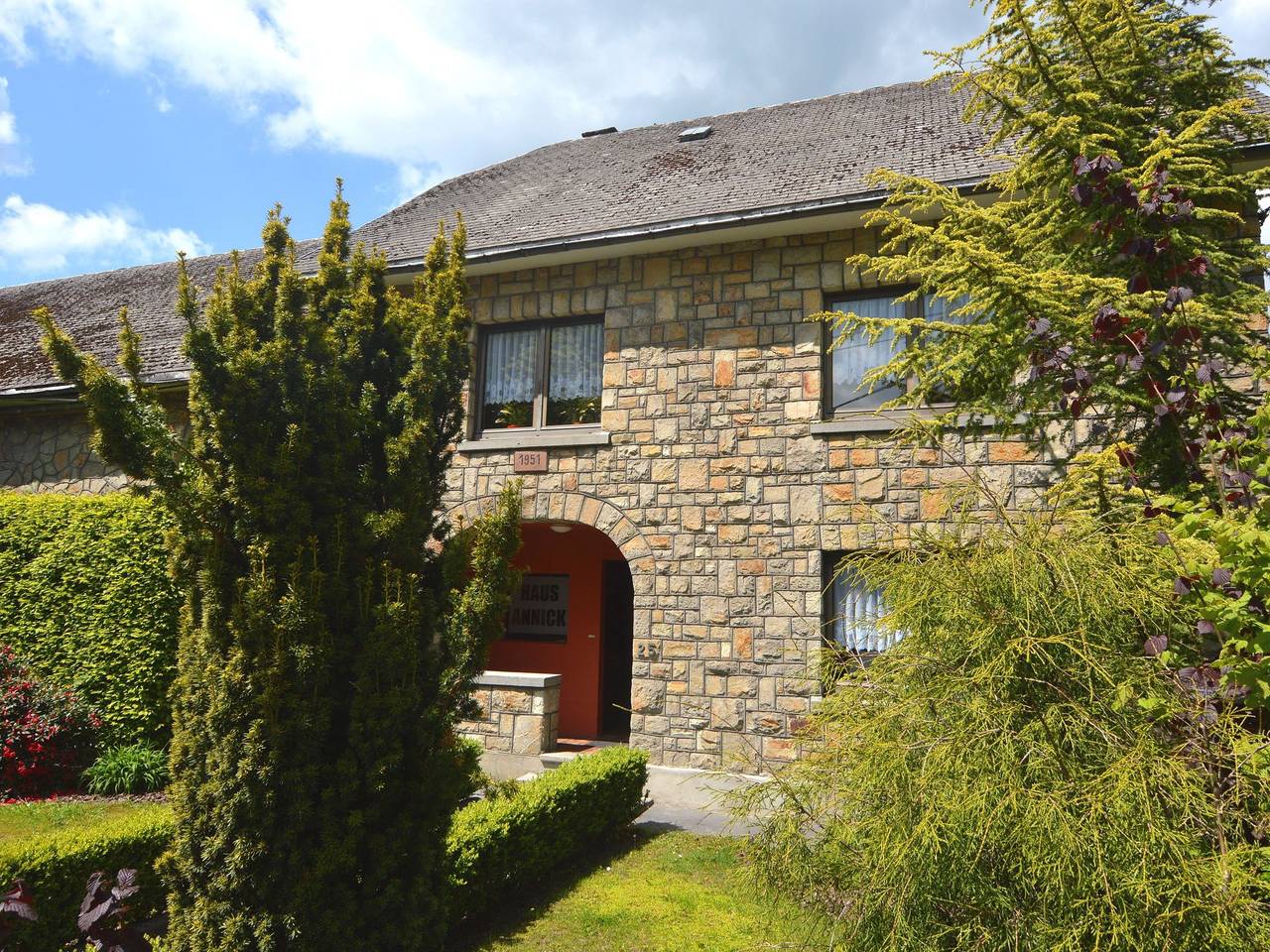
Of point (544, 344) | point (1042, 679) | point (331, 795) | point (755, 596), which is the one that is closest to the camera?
point (1042, 679)

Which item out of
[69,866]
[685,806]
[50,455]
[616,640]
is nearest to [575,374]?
[616,640]

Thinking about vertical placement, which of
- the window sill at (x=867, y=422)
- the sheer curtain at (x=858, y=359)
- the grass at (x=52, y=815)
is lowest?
the grass at (x=52, y=815)

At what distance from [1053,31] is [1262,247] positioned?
5.99 feet

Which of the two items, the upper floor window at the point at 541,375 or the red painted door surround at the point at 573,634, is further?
the red painted door surround at the point at 573,634

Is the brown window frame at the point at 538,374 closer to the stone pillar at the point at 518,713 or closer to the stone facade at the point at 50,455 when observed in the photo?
the stone pillar at the point at 518,713

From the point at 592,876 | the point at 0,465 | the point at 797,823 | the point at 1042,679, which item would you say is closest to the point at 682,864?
the point at 592,876

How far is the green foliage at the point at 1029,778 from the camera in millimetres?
2684

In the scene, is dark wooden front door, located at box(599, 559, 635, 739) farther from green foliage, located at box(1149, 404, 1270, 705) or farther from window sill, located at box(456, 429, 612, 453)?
green foliage, located at box(1149, 404, 1270, 705)

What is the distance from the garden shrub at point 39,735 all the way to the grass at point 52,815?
0.57m

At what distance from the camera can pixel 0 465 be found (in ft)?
41.1

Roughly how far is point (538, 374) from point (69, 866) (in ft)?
23.7

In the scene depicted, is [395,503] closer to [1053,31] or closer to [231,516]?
[231,516]

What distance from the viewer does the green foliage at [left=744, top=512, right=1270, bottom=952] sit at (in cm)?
268

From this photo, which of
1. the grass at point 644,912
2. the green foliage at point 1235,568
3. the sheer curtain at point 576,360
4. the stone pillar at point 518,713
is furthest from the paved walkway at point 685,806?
the sheer curtain at point 576,360
